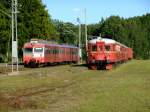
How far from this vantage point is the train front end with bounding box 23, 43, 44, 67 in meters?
56.7

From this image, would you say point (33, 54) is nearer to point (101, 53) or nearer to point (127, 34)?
point (101, 53)

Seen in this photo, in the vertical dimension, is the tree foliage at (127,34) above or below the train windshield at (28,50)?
above

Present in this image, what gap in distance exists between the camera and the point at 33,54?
57094mm

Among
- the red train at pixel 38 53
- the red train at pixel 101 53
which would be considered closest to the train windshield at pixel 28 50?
the red train at pixel 38 53

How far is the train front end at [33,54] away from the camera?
56.7 meters

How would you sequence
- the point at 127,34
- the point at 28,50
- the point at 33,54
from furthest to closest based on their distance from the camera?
the point at 127,34
the point at 28,50
the point at 33,54

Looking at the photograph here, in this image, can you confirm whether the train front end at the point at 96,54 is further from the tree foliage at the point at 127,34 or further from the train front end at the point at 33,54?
the tree foliage at the point at 127,34

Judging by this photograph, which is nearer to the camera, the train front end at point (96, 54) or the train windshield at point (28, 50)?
the train front end at point (96, 54)

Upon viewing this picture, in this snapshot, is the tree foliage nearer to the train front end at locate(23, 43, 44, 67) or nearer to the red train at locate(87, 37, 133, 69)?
the train front end at locate(23, 43, 44, 67)

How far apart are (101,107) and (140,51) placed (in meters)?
129

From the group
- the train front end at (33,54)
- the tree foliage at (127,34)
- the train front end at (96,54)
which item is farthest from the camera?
the tree foliage at (127,34)

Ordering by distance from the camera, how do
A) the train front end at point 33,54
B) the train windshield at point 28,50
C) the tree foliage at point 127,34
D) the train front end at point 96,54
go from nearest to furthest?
the train front end at point 96,54 < the train front end at point 33,54 < the train windshield at point 28,50 < the tree foliage at point 127,34

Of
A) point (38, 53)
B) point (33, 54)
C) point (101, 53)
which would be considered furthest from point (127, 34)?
point (101, 53)

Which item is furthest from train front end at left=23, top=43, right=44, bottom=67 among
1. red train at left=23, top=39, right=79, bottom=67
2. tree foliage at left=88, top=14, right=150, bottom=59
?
tree foliage at left=88, top=14, right=150, bottom=59
